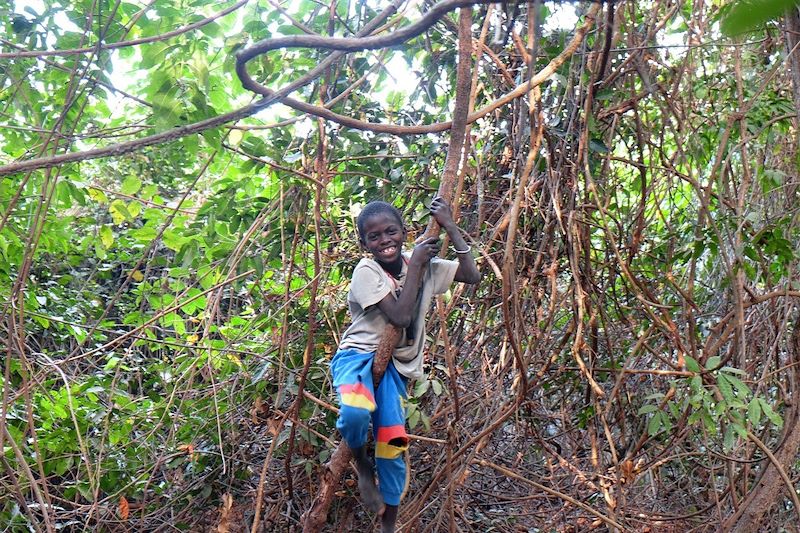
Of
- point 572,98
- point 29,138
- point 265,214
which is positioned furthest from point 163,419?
point 572,98

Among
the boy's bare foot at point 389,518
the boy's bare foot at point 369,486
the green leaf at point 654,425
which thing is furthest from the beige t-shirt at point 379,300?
the green leaf at point 654,425

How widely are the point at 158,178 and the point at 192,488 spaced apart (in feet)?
8.97

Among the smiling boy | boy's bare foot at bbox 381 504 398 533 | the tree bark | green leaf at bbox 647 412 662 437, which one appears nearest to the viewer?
the smiling boy

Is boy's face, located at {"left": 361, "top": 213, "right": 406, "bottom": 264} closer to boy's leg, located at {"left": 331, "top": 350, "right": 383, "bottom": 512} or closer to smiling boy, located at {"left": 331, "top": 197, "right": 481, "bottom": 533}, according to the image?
smiling boy, located at {"left": 331, "top": 197, "right": 481, "bottom": 533}

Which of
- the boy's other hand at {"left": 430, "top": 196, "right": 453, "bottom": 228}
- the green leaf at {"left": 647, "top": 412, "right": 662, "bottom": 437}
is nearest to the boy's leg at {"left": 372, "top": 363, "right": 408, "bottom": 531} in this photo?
the boy's other hand at {"left": 430, "top": 196, "right": 453, "bottom": 228}

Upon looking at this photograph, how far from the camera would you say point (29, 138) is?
417 centimetres

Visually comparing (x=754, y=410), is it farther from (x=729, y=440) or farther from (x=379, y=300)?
(x=379, y=300)

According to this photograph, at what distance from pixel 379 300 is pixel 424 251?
0.27 meters

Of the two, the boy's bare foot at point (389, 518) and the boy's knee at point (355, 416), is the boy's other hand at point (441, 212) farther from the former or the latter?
the boy's bare foot at point (389, 518)

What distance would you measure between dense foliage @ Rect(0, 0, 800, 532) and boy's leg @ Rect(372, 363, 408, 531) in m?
0.36

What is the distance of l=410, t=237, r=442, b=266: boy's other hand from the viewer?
8.70ft

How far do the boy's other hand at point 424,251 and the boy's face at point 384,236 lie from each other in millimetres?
255

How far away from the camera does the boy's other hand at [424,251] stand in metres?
2.65

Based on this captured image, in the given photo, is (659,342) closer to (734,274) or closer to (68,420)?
(734,274)
